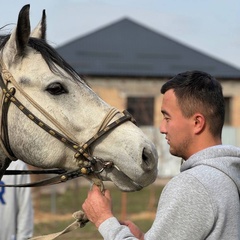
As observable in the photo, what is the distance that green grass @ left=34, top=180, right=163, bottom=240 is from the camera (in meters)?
12.8

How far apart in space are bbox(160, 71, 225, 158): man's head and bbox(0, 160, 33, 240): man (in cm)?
257

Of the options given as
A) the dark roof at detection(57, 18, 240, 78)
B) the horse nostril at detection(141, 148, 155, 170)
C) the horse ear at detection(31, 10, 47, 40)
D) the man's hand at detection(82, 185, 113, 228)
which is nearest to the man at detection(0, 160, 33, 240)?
the horse ear at detection(31, 10, 47, 40)

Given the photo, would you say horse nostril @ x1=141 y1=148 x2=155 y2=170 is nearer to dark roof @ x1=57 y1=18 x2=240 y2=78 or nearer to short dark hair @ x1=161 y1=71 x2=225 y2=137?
short dark hair @ x1=161 y1=71 x2=225 y2=137

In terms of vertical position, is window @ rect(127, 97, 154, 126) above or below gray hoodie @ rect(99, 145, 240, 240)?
below

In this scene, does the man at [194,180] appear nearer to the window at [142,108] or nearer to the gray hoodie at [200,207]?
the gray hoodie at [200,207]

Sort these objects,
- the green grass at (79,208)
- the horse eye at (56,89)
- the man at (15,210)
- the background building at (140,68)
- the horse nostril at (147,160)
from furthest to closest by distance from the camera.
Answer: the background building at (140,68), the green grass at (79,208), the man at (15,210), the horse eye at (56,89), the horse nostril at (147,160)

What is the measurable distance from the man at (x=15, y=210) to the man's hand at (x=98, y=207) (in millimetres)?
2319

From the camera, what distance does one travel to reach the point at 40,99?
343cm

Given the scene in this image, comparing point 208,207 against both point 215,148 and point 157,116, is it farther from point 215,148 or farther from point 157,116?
point 157,116

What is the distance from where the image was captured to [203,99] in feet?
8.68

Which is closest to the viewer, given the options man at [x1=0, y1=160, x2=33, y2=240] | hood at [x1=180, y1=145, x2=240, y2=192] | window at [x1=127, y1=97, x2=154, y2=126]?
hood at [x1=180, y1=145, x2=240, y2=192]

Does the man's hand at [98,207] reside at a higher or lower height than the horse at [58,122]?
lower

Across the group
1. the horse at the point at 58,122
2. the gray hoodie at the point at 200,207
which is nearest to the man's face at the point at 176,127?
the gray hoodie at the point at 200,207

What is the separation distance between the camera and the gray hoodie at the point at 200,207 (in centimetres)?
245
